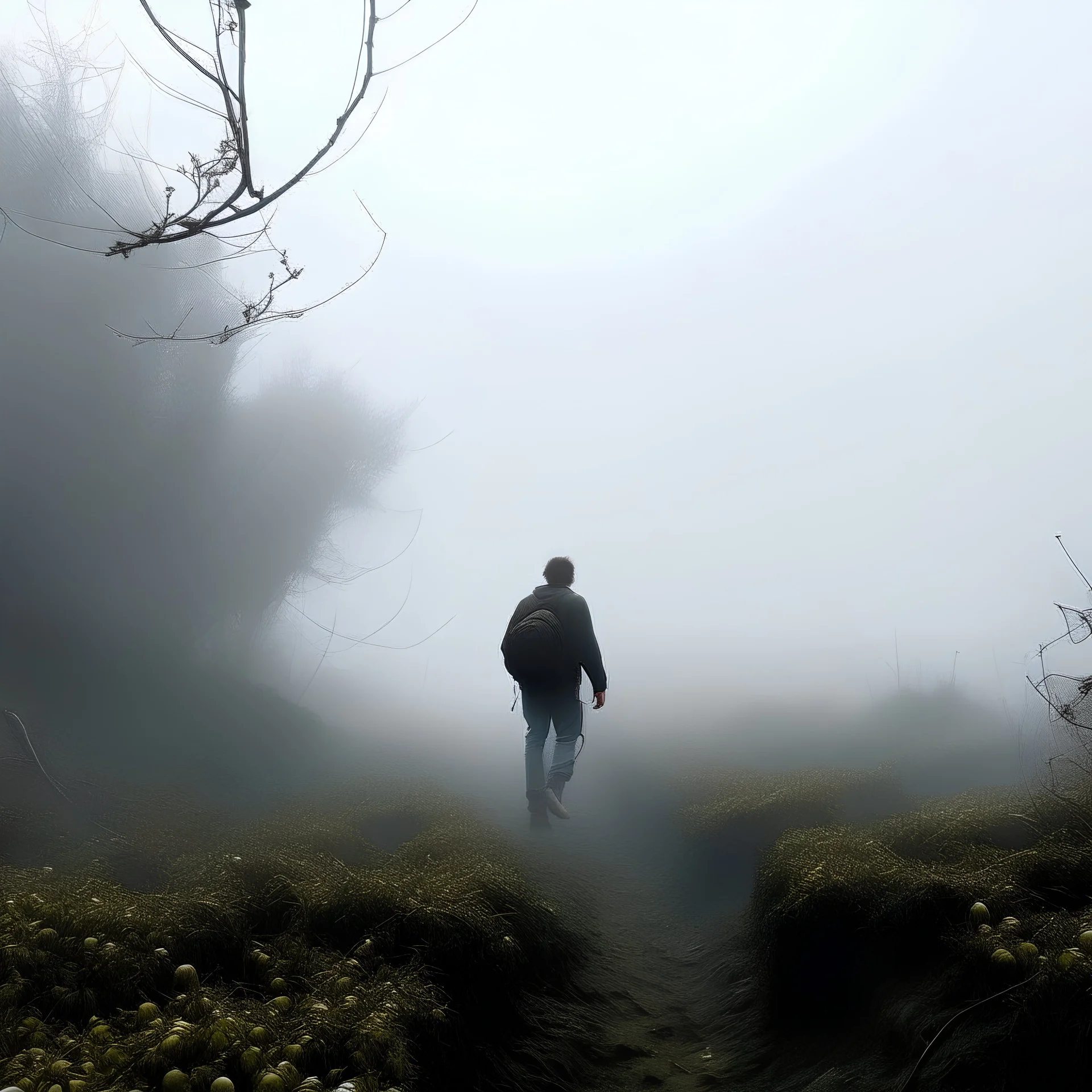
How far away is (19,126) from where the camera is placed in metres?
13.3

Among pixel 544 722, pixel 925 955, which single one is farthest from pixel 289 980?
pixel 544 722

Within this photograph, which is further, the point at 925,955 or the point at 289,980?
the point at 925,955

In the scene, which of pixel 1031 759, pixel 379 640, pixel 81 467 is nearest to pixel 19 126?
pixel 81 467

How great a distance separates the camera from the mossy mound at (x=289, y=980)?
2.77 metres

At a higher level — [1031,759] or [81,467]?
[81,467]

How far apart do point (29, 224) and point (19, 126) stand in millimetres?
1682

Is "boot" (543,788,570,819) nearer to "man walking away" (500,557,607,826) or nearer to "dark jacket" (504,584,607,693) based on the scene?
"man walking away" (500,557,607,826)

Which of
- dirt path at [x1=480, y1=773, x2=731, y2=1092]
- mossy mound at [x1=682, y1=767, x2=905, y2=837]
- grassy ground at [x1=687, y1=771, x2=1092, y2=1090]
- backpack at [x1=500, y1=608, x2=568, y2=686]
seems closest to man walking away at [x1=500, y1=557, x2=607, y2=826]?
backpack at [x1=500, y1=608, x2=568, y2=686]

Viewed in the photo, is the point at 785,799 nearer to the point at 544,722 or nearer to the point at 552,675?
the point at 544,722

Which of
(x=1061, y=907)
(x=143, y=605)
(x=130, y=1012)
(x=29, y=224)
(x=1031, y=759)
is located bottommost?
(x=130, y=1012)

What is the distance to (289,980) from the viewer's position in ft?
12.0

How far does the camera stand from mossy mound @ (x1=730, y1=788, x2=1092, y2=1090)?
2.74 m

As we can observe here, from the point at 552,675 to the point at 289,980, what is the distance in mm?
4863

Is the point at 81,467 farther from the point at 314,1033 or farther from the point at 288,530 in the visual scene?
the point at 314,1033
